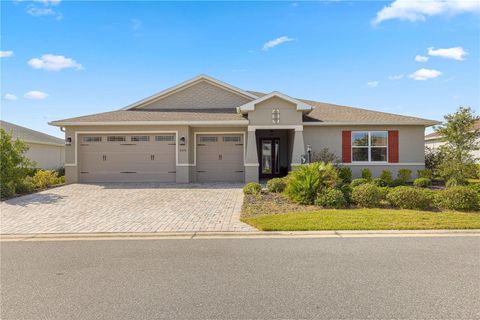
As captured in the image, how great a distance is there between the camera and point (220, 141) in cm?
1762

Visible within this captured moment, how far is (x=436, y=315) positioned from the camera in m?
3.63

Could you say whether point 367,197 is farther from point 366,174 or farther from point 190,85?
point 190,85

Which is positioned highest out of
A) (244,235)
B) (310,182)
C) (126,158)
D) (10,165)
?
(126,158)

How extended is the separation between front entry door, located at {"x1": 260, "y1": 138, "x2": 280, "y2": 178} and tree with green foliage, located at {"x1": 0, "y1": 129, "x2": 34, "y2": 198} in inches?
473

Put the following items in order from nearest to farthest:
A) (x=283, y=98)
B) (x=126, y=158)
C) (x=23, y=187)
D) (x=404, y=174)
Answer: (x=23, y=187) → (x=283, y=98) → (x=404, y=174) → (x=126, y=158)

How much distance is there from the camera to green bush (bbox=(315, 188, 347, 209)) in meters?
10.3

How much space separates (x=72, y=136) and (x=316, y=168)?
1277 cm

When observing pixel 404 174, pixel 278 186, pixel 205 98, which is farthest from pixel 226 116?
pixel 404 174

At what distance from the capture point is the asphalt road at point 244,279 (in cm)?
381

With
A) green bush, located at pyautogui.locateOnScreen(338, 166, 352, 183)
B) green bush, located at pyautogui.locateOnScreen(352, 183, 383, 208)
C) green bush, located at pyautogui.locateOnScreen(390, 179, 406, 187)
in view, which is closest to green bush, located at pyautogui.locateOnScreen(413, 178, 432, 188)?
green bush, located at pyautogui.locateOnScreen(390, 179, 406, 187)

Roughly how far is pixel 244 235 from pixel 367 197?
482 centimetres

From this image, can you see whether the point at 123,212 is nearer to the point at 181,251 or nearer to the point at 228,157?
the point at 181,251

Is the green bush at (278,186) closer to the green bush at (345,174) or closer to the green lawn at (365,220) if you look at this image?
the green bush at (345,174)

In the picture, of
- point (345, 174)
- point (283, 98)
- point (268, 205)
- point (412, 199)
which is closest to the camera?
point (412, 199)
